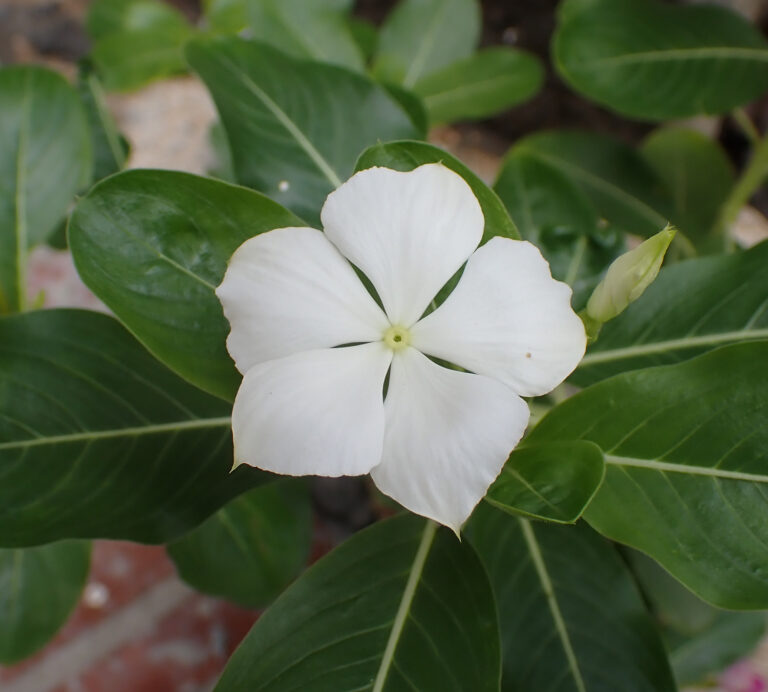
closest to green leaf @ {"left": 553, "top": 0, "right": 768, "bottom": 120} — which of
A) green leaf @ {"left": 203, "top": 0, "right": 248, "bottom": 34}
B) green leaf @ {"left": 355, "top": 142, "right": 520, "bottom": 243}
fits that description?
green leaf @ {"left": 355, "top": 142, "right": 520, "bottom": 243}

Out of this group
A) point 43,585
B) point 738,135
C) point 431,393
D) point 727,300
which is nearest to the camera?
point 431,393

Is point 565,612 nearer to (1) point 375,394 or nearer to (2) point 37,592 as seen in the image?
(1) point 375,394

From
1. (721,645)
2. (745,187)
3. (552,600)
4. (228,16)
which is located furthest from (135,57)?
(721,645)

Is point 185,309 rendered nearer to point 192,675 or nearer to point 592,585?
point 592,585

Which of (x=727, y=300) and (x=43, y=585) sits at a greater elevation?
(x=727, y=300)

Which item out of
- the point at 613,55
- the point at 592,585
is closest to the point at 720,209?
the point at 613,55

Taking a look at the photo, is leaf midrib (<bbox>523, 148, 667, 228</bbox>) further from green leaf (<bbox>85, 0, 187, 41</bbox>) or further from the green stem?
green leaf (<bbox>85, 0, 187, 41</bbox>)

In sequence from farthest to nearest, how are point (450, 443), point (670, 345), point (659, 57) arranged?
point (659, 57), point (670, 345), point (450, 443)
